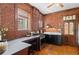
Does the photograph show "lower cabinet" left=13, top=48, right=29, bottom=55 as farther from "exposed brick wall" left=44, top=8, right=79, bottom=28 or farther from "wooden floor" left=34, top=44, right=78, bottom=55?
"exposed brick wall" left=44, top=8, right=79, bottom=28

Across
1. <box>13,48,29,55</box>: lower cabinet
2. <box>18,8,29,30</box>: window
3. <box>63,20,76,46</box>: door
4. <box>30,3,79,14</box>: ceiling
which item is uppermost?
<box>30,3,79,14</box>: ceiling

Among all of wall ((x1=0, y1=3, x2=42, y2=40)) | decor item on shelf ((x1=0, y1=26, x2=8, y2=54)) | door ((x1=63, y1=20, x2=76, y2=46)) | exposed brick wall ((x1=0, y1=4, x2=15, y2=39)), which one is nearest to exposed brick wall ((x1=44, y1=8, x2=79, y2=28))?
door ((x1=63, y1=20, x2=76, y2=46))

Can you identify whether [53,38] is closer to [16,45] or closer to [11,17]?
[16,45]

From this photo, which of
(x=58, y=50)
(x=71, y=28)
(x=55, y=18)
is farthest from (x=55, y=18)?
(x=58, y=50)

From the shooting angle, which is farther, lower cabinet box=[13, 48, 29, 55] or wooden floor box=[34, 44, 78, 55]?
wooden floor box=[34, 44, 78, 55]

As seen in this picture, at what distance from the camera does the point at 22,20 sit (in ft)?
7.17

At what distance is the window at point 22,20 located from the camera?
7.07 ft

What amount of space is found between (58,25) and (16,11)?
0.75 meters

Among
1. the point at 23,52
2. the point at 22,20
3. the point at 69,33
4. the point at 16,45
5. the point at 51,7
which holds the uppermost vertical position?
the point at 51,7

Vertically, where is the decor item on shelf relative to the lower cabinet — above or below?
above

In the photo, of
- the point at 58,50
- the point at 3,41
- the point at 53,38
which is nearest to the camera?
the point at 3,41

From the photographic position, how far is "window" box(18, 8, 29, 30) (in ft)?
7.07

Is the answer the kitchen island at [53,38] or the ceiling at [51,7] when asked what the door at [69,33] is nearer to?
the kitchen island at [53,38]
